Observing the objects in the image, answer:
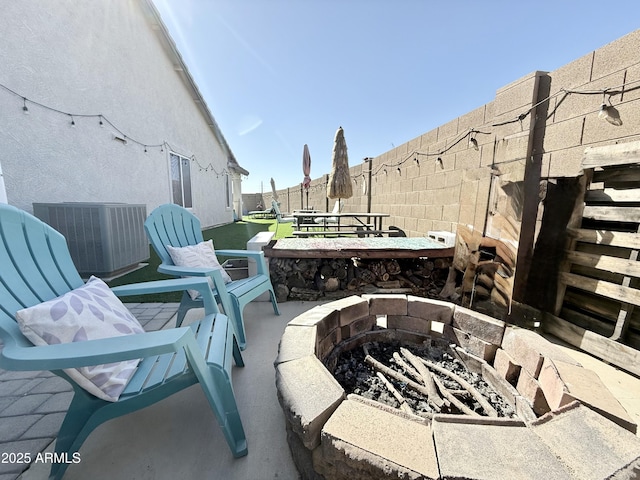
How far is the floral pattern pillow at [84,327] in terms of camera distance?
36.9 inches

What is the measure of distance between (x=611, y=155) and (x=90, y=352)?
10.2 feet

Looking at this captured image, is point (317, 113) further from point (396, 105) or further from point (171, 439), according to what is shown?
point (171, 439)

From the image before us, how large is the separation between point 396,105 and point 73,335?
8394mm

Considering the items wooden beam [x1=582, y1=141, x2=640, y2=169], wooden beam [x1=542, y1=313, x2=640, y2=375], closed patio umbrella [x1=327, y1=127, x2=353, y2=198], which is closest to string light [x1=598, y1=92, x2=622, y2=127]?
wooden beam [x1=582, y1=141, x2=640, y2=169]

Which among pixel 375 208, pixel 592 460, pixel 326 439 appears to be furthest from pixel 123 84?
pixel 592 460

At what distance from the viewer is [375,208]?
19.1 ft

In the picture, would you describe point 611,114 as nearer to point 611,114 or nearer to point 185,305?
point 611,114

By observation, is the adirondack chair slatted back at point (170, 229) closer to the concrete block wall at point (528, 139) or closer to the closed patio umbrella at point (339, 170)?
the concrete block wall at point (528, 139)

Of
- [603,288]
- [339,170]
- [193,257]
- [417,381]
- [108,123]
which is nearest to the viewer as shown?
[417,381]

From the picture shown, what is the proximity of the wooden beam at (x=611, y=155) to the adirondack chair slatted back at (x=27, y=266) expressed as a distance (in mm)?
3408

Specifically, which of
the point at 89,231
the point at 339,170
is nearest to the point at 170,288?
the point at 89,231

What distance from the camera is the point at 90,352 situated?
796 mm

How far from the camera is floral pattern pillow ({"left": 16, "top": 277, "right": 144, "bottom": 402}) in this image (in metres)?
0.94

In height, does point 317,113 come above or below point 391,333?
above
